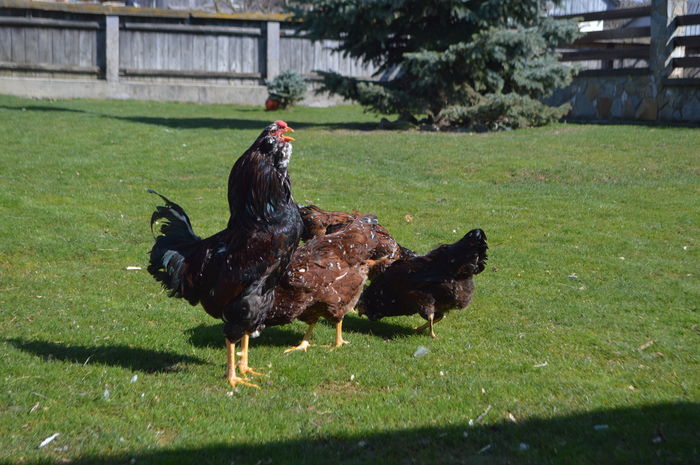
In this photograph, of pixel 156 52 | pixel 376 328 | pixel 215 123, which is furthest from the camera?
pixel 156 52

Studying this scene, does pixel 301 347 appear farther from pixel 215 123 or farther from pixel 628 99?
pixel 628 99

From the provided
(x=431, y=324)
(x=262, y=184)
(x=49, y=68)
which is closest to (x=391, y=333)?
(x=431, y=324)

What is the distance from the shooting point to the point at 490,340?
6875mm

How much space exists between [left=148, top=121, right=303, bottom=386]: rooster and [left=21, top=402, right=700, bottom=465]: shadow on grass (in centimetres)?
131

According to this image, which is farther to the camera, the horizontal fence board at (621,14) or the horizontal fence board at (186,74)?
the horizontal fence board at (186,74)

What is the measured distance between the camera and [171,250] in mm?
6188

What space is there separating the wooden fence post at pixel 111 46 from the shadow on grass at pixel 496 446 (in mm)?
27385

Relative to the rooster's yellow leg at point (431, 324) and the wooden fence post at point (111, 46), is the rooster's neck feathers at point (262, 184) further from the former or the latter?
the wooden fence post at point (111, 46)

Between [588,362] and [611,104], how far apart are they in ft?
53.8

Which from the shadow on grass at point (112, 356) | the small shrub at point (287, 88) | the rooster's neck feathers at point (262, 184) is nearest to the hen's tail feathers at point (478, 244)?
the rooster's neck feathers at point (262, 184)

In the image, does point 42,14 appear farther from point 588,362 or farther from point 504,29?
point 588,362

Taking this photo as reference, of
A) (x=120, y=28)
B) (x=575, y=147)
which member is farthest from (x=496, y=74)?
(x=120, y=28)

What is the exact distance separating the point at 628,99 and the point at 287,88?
41.5 ft

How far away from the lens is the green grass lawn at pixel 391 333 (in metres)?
4.76
